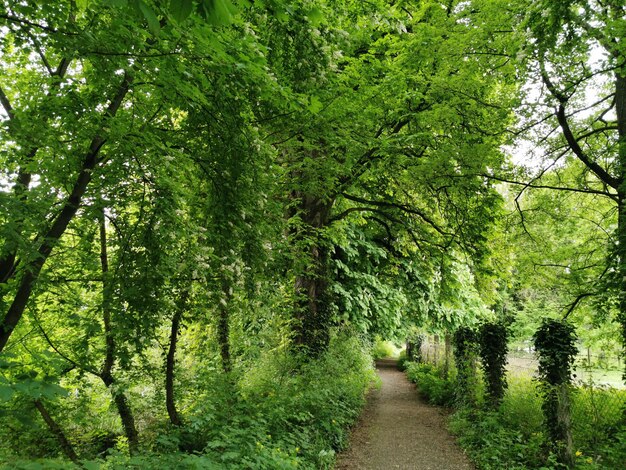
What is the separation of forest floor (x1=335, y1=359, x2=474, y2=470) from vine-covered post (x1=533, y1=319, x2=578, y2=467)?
6.01 feet

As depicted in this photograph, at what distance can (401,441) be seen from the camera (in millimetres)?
9508

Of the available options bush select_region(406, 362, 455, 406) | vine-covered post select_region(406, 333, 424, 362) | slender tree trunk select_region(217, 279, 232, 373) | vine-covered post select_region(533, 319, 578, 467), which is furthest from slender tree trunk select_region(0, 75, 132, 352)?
vine-covered post select_region(406, 333, 424, 362)

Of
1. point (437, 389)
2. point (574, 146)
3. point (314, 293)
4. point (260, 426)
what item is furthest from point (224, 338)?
point (437, 389)

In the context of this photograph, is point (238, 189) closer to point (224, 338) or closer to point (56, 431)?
point (224, 338)

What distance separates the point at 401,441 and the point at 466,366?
126 inches

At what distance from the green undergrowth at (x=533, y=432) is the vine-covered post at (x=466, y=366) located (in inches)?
39.6

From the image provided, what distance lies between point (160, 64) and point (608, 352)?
36.4 ft

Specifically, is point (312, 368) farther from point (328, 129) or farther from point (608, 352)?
point (608, 352)

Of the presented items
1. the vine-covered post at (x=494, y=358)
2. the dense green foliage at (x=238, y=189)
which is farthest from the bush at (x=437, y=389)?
the vine-covered post at (x=494, y=358)

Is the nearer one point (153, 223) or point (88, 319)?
point (153, 223)

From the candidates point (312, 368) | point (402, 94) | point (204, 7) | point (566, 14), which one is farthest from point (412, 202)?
point (204, 7)

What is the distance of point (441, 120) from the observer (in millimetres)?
8453

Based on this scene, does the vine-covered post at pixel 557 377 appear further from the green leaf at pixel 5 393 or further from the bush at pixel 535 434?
the green leaf at pixel 5 393

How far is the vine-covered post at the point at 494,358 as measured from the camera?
9609 millimetres
